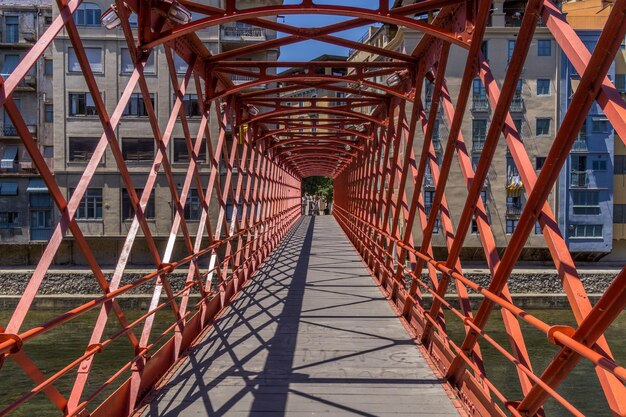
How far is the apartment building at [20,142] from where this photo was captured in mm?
31578

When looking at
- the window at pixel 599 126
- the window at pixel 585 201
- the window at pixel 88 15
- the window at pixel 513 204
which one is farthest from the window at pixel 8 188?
the window at pixel 599 126

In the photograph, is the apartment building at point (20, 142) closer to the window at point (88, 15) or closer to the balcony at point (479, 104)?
the window at point (88, 15)

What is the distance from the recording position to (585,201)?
31234 mm

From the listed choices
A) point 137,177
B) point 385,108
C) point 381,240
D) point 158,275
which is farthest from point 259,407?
point 137,177

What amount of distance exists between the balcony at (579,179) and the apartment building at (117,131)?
712 inches

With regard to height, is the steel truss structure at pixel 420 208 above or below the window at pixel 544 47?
below

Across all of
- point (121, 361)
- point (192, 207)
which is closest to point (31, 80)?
point (192, 207)

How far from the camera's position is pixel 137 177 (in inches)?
1204

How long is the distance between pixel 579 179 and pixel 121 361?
24.5 metres

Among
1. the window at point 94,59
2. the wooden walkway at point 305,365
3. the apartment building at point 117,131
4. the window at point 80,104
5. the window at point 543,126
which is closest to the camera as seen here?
the wooden walkway at point 305,365

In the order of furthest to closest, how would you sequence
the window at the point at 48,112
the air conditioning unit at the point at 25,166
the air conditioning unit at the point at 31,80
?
the window at the point at 48,112 < the air conditioning unit at the point at 31,80 < the air conditioning unit at the point at 25,166

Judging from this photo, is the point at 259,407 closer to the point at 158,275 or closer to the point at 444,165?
the point at 158,275

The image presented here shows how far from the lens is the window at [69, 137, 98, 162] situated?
3019 cm

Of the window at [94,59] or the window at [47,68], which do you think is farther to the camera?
the window at [47,68]
